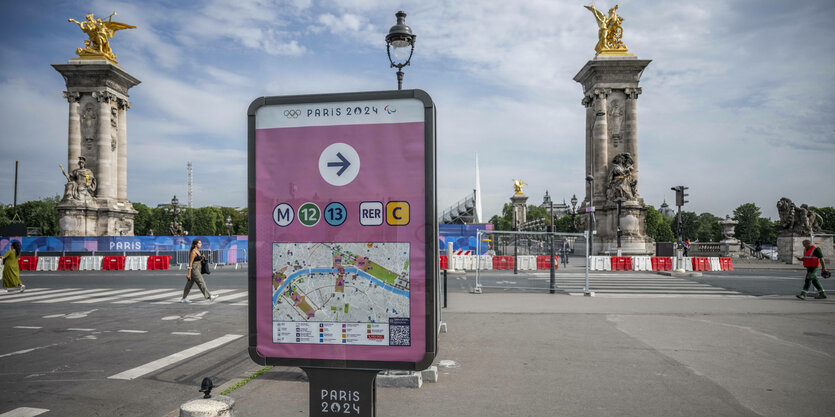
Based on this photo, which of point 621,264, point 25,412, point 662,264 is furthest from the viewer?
point 621,264

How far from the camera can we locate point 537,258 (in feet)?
69.9

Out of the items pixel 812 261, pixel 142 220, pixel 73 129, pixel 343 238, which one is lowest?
pixel 812 261

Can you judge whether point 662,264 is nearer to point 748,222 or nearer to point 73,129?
point 73,129

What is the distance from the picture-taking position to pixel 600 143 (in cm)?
4416

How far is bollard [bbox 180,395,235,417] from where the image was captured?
3721 mm

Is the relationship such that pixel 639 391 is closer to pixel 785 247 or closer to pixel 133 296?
pixel 133 296

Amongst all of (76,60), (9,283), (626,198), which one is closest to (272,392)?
(9,283)

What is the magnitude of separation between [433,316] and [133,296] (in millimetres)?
16395

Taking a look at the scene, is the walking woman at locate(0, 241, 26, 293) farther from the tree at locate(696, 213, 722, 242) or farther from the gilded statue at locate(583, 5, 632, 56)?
the tree at locate(696, 213, 722, 242)

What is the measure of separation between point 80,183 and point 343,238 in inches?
2005

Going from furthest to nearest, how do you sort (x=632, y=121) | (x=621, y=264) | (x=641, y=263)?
(x=632, y=121) < (x=641, y=263) < (x=621, y=264)

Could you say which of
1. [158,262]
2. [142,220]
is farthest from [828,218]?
[142,220]

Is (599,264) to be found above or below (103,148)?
below

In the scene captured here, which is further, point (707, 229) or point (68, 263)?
point (707, 229)
